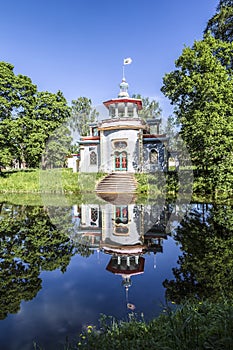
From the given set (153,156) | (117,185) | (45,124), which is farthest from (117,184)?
(45,124)

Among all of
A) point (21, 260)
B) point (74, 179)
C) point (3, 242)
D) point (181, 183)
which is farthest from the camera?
point (74, 179)

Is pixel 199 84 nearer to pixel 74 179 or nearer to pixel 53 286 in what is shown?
pixel 74 179

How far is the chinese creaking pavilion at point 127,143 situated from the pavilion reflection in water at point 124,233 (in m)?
9.24

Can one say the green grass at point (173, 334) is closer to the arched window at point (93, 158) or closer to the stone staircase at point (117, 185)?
the stone staircase at point (117, 185)

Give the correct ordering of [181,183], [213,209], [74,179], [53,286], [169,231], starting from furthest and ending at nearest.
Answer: [74,179] < [181,183] < [213,209] < [169,231] < [53,286]

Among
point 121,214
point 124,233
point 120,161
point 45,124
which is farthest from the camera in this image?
point 45,124

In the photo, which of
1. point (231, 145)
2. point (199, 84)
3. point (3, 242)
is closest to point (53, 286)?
point (3, 242)

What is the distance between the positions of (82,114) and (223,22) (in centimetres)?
2303

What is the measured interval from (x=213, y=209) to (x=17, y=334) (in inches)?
367

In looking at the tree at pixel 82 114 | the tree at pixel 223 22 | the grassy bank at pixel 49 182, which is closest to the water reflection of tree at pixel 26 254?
the grassy bank at pixel 49 182

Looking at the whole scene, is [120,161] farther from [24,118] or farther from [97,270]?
[97,270]

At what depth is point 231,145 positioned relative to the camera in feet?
46.3

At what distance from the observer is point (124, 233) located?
7.57m

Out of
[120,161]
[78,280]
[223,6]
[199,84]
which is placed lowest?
[78,280]
